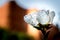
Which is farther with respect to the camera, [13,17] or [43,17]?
[13,17]

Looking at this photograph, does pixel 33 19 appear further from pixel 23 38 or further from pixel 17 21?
pixel 17 21

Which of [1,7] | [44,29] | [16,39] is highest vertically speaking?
[1,7]

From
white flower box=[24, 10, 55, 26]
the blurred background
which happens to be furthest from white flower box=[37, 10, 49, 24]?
the blurred background

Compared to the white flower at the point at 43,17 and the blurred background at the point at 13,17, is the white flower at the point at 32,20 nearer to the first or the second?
the white flower at the point at 43,17

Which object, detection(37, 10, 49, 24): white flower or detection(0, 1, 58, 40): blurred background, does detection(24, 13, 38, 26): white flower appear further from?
detection(0, 1, 58, 40): blurred background

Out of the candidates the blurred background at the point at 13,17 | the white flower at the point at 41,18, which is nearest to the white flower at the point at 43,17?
the white flower at the point at 41,18

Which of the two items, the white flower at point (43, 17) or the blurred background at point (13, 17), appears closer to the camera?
the white flower at point (43, 17)

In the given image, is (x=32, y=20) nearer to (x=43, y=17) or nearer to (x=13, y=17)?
(x=43, y=17)

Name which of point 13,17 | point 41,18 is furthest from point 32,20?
point 13,17

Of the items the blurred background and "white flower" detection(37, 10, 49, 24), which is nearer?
"white flower" detection(37, 10, 49, 24)

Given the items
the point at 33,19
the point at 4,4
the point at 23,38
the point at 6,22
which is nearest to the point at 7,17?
the point at 6,22

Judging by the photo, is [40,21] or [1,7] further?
[1,7]
